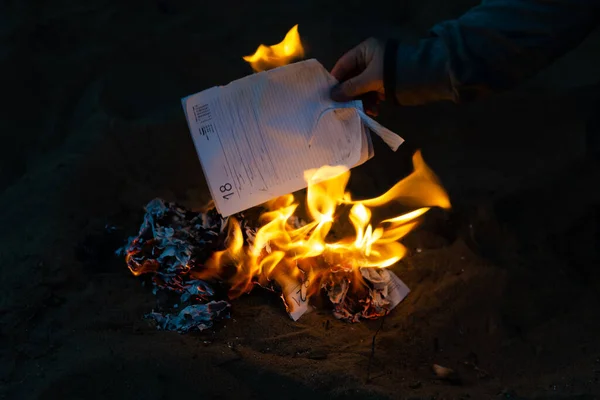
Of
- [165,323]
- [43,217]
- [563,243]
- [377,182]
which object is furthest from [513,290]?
[43,217]

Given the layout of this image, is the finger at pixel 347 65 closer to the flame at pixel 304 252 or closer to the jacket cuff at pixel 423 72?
the jacket cuff at pixel 423 72

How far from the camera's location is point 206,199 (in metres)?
2.58

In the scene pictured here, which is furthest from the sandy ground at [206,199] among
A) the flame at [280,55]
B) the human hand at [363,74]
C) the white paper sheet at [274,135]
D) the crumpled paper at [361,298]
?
the human hand at [363,74]

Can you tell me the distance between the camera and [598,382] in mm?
1771

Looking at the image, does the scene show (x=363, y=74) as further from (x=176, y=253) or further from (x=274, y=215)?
(x=176, y=253)

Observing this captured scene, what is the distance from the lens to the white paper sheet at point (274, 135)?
1.77 m

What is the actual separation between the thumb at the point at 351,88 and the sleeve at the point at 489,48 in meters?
0.07

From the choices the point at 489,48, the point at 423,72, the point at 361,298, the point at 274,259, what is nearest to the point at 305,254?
the point at 274,259

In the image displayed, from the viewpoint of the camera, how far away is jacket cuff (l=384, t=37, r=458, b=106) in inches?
65.9

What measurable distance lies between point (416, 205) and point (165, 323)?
4.25 ft

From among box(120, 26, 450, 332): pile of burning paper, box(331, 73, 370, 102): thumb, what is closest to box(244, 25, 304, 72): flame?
box(120, 26, 450, 332): pile of burning paper

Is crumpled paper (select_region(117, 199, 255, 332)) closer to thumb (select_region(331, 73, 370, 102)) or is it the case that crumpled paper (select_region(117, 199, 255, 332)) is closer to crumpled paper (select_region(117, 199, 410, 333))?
crumpled paper (select_region(117, 199, 410, 333))

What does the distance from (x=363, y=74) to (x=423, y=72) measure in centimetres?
19

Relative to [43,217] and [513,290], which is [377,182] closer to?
[513,290]
